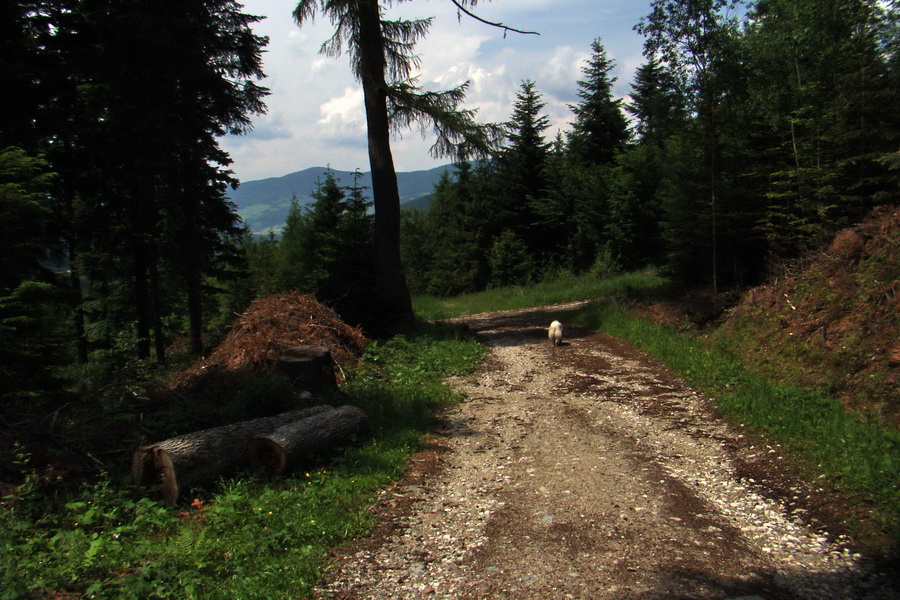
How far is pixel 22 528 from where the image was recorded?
14.0ft

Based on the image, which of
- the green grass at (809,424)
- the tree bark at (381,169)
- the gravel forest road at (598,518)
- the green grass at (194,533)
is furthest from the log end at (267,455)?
the tree bark at (381,169)

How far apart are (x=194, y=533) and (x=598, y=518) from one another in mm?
3299

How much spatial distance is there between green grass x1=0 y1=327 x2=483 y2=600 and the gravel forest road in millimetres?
332

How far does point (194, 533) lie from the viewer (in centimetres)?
456

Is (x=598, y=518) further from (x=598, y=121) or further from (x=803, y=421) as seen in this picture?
(x=598, y=121)

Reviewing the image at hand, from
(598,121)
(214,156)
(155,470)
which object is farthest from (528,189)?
(155,470)

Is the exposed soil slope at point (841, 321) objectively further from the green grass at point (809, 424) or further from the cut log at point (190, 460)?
the cut log at point (190, 460)

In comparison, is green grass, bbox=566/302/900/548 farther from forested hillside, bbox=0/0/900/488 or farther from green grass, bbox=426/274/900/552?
forested hillside, bbox=0/0/900/488

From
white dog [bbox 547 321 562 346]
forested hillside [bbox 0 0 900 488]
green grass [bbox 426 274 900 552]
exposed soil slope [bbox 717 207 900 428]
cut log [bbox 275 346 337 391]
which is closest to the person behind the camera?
green grass [bbox 426 274 900 552]

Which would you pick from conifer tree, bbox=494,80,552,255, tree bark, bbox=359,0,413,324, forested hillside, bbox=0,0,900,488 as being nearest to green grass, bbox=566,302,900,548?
forested hillside, bbox=0,0,900,488

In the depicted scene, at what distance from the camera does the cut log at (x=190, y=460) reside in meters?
5.32

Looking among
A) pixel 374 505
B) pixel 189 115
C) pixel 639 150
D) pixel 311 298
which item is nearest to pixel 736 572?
pixel 374 505

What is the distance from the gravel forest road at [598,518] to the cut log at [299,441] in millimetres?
977

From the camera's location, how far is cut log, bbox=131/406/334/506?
17.5ft
